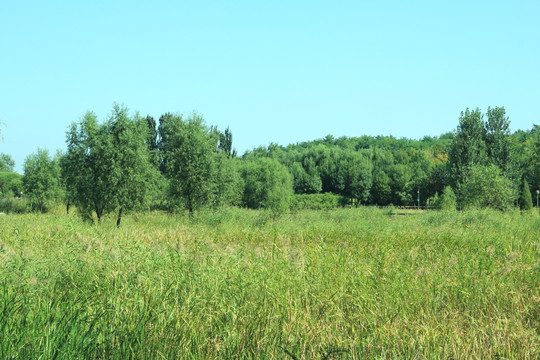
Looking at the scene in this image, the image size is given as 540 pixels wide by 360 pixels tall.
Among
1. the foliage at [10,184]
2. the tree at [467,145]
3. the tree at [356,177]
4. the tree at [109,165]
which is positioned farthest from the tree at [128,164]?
the tree at [356,177]

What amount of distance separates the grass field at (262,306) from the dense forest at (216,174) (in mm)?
11027

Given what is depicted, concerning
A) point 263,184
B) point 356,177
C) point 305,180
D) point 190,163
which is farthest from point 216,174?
point 305,180

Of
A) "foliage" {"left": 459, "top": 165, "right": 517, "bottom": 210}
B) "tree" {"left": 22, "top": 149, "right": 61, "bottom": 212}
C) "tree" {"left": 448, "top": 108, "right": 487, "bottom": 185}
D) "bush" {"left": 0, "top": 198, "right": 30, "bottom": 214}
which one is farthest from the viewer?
"tree" {"left": 448, "top": 108, "right": 487, "bottom": 185}

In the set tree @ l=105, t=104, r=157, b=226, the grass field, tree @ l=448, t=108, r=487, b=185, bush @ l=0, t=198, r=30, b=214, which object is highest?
tree @ l=448, t=108, r=487, b=185

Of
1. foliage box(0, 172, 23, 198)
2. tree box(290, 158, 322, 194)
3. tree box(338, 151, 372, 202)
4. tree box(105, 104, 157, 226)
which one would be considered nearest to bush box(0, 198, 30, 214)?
tree box(105, 104, 157, 226)

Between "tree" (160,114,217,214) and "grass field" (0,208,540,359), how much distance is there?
1437cm

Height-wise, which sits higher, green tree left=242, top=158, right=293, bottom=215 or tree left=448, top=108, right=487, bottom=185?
tree left=448, top=108, right=487, bottom=185

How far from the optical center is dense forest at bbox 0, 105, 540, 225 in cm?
1684

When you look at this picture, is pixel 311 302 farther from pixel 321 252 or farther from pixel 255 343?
pixel 321 252

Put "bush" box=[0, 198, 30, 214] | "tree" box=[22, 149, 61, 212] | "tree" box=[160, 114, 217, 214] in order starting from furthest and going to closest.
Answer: "bush" box=[0, 198, 30, 214], "tree" box=[22, 149, 61, 212], "tree" box=[160, 114, 217, 214]

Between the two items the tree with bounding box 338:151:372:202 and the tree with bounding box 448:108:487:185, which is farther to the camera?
the tree with bounding box 338:151:372:202

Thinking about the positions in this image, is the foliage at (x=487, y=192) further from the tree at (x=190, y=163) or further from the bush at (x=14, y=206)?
the bush at (x=14, y=206)

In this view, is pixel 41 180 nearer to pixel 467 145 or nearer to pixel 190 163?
pixel 190 163

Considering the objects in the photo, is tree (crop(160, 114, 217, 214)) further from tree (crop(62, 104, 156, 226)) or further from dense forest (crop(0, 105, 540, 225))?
tree (crop(62, 104, 156, 226))
